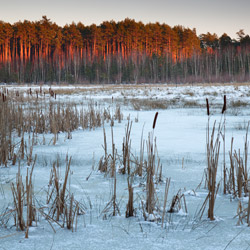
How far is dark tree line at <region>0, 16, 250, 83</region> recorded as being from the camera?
133ft

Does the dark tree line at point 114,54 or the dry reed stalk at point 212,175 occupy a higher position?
the dark tree line at point 114,54

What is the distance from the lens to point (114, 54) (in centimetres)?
5034

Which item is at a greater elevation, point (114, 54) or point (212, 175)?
point (114, 54)

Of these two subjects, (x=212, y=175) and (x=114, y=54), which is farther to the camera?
(x=114, y=54)

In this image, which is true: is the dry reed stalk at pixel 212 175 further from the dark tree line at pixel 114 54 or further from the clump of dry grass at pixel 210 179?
the dark tree line at pixel 114 54

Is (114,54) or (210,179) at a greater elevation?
(114,54)

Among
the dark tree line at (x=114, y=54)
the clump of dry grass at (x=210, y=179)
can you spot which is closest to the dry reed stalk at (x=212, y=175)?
the clump of dry grass at (x=210, y=179)

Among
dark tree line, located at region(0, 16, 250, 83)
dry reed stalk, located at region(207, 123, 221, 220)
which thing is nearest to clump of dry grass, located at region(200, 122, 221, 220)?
dry reed stalk, located at region(207, 123, 221, 220)

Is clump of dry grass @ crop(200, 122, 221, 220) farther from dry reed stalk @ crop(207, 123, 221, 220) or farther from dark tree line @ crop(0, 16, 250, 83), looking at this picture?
dark tree line @ crop(0, 16, 250, 83)

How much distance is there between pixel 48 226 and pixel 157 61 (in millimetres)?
42303

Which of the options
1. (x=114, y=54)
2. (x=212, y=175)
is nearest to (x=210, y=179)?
(x=212, y=175)

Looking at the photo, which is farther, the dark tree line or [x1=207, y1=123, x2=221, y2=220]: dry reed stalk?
the dark tree line

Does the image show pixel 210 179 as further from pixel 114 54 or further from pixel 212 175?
pixel 114 54

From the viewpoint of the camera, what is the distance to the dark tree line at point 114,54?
40594 millimetres
